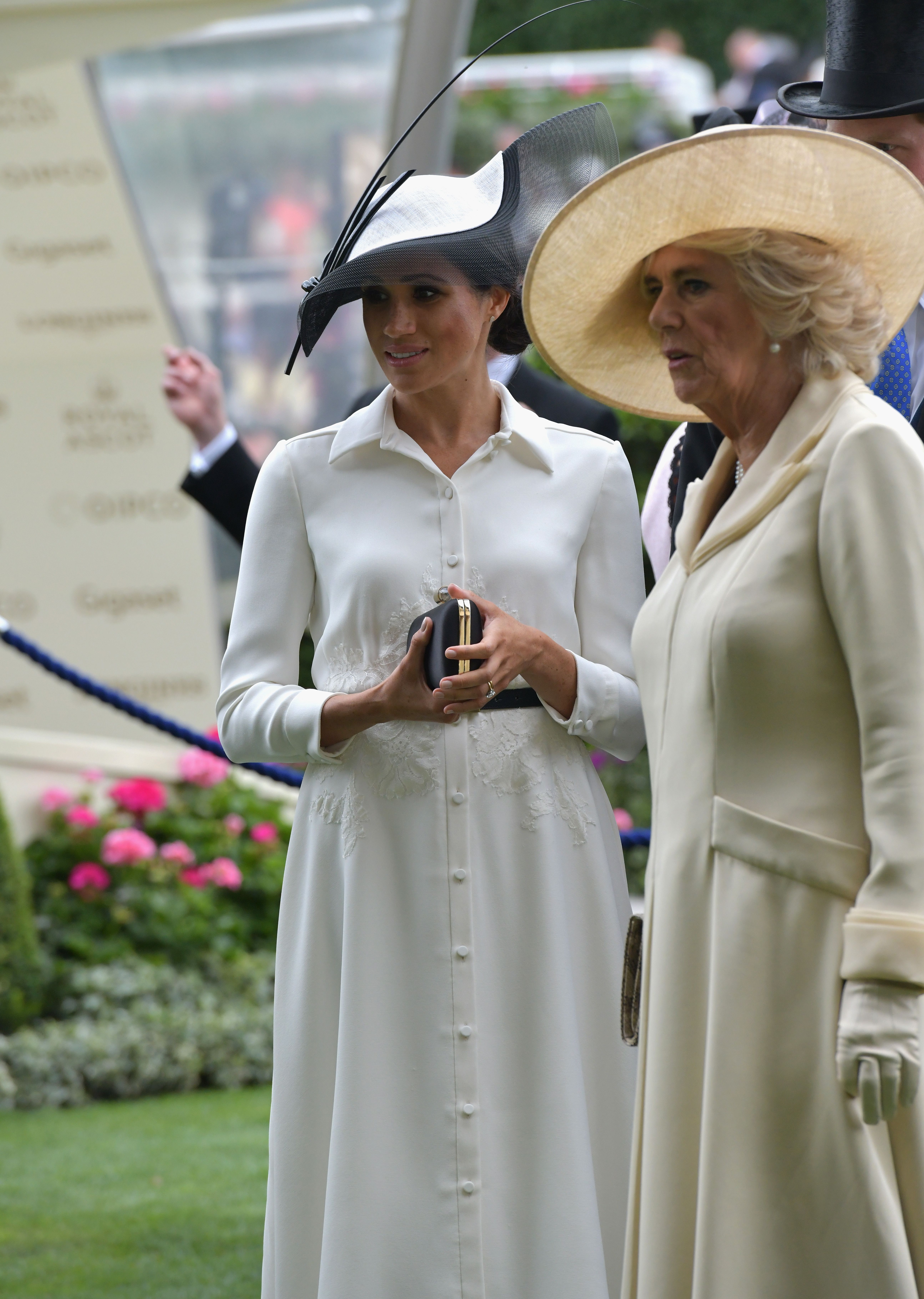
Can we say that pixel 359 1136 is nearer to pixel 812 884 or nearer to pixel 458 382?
pixel 812 884

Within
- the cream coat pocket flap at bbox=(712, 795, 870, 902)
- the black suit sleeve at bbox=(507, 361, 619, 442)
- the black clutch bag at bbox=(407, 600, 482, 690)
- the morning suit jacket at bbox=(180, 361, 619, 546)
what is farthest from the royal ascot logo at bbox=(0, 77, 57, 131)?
the cream coat pocket flap at bbox=(712, 795, 870, 902)

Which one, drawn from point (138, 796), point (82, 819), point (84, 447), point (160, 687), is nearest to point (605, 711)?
point (82, 819)

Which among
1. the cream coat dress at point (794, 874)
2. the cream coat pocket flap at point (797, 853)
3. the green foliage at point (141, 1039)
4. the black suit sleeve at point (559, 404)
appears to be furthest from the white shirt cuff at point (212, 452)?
the green foliage at point (141, 1039)

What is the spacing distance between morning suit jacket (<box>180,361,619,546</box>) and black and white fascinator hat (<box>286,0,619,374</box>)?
84 centimetres

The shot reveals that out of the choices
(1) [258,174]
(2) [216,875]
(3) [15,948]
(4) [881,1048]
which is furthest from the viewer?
(1) [258,174]

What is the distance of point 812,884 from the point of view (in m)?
2.03

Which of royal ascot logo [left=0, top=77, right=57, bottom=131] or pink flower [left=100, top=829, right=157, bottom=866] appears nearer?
pink flower [left=100, top=829, right=157, bottom=866]

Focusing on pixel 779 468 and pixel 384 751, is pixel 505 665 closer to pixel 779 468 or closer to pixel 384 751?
pixel 384 751

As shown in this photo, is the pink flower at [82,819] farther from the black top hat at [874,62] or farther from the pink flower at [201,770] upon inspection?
the black top hat at [874,62]

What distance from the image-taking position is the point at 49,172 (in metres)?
8.63

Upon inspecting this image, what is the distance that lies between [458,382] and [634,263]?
0.48m

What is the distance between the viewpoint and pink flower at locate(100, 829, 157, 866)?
6789 millimetres

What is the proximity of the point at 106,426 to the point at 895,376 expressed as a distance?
21.5 ft

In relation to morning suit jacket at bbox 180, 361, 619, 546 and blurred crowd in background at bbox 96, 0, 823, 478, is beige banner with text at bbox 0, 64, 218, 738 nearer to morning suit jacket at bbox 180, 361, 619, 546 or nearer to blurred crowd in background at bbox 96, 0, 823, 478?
blurred crowd in background at bbox 96, 0, 823, 478
